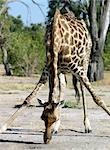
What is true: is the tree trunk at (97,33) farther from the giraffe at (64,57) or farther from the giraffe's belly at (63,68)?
the giraffe's belly at (63,68)

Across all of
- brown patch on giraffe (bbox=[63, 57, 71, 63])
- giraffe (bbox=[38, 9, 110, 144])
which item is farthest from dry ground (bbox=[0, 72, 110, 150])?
brown patch on giraffe (bbox=[63, 57, 71, 63])

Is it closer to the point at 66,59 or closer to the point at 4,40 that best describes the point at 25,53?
the point at 4,40

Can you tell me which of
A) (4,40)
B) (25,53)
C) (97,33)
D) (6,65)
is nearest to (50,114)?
(97,33)

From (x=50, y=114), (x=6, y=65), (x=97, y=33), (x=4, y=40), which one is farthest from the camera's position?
(x=4, y=40)

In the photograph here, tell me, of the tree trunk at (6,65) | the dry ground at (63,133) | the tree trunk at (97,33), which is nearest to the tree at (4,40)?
the tree trunk at (6,65)

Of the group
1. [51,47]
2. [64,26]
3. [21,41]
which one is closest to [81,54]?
[64,26]

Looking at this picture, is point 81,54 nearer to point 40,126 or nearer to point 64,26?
point 64,26

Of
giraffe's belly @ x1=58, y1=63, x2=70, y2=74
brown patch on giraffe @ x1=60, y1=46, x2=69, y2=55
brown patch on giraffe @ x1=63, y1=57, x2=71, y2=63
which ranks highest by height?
brown patch on giraffe @ x1=60, y1=46, x2=69, y2=55

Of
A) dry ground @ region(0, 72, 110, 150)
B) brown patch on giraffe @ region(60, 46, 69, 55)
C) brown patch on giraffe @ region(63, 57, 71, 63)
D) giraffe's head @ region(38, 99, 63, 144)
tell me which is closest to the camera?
giraffe's head @ region(38, 99, 63, 144)

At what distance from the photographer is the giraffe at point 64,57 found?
851 cm

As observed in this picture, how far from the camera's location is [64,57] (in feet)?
31.6

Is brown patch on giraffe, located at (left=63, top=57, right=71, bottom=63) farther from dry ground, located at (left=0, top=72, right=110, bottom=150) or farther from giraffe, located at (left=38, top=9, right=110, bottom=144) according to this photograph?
dry ground, located at (left=0, top=72, right=110, bottom=150)

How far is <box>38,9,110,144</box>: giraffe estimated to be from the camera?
335 inches

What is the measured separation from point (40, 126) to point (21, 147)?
270cm
